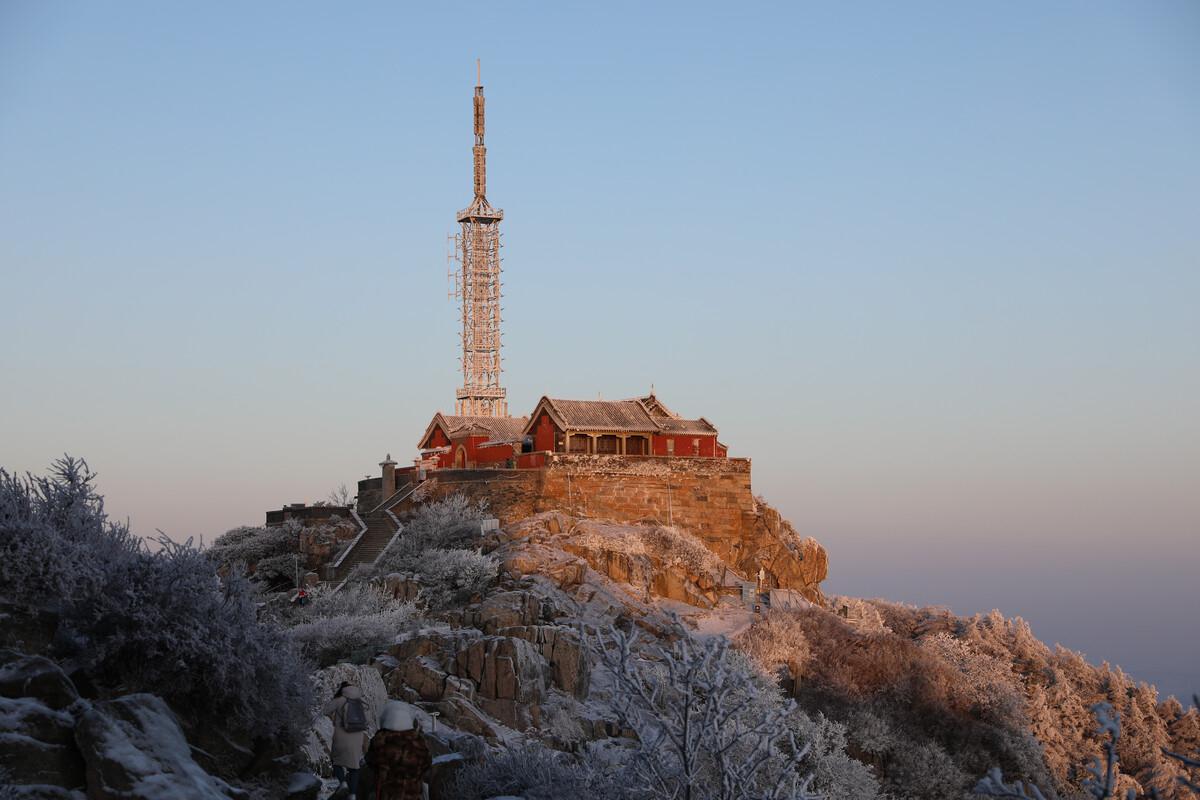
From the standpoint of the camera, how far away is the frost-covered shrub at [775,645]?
31266 mm

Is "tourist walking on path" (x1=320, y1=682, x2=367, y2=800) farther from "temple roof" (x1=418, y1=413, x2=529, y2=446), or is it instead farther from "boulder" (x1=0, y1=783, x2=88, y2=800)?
"temple roof" (x1=418, y1=413, x2=529, y2=446)

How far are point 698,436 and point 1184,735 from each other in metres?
19.6

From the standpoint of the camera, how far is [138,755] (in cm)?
995

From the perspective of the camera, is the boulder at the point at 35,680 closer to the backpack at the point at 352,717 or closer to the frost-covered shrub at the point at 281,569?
the backpack at the point at 352,717

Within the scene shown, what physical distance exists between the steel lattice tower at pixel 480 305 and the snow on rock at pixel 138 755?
5136cm

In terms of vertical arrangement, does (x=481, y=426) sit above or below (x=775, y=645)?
above

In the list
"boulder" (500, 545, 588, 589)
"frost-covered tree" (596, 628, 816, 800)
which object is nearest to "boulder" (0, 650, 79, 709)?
"frost-covered tree" (596, 628, 816, 800)

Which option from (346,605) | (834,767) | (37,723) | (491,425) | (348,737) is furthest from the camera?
(491,425)

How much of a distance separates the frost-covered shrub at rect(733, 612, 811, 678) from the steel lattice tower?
3115 cm

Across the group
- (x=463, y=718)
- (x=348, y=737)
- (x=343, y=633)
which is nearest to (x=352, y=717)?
(x=348, y=737)

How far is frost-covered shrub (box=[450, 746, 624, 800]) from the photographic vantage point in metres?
13.3

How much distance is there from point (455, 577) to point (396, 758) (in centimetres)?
2130

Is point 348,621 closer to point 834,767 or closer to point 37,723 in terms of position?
point 834,767

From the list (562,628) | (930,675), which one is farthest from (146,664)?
(930,675)
